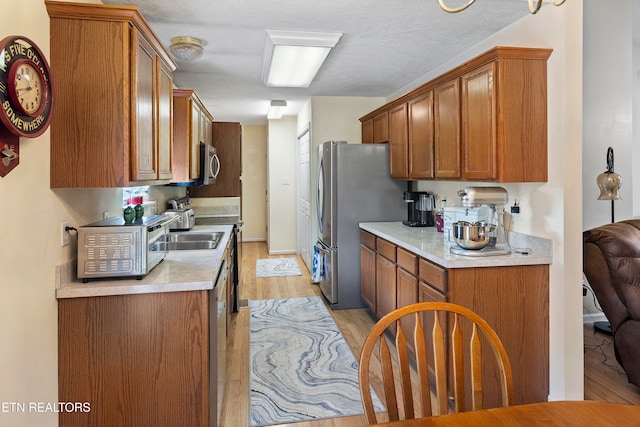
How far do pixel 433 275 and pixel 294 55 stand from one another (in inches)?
80.5

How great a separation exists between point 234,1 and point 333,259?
8.48 ft

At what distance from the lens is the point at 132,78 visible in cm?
182

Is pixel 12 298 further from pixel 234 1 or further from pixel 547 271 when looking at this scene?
pixel 547 271

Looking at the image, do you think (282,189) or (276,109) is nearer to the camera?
(276,109)

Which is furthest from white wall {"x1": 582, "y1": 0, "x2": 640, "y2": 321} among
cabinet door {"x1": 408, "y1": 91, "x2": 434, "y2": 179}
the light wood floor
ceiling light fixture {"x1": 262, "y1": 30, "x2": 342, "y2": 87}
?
ceiling light fixture {"x1": 262, "y1": 30, "x2": 342, "y2": 87}

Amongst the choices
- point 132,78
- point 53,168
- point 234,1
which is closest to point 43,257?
point 53,168

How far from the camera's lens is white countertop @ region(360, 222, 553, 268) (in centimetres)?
231

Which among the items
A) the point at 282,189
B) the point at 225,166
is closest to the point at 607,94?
the point at 225,166

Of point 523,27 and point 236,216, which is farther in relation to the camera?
point 236,216

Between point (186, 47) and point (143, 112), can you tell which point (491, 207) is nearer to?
point (143, 112)

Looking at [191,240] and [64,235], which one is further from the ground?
[64,235]

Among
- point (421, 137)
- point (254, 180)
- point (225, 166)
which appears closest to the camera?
point (421, 137)

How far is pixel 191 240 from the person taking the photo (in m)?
3.50

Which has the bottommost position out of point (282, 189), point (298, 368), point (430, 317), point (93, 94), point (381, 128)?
point (298, 368)
